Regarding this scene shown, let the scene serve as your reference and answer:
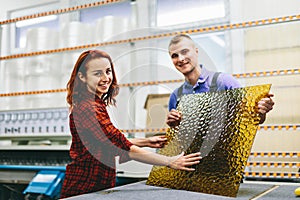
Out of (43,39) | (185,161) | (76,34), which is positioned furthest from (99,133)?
(43,39)

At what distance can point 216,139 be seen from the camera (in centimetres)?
111

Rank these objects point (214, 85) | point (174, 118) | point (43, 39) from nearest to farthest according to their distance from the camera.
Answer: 1. point (174, 118)
2. point (214, 85)
3. point (43, 39)

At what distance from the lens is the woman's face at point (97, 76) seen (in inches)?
54.2

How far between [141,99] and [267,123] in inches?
34.6

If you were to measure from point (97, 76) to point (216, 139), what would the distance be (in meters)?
0.54

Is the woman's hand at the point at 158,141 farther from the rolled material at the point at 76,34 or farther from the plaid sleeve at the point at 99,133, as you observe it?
the rolled material at the point at 76,34

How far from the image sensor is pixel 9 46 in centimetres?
315

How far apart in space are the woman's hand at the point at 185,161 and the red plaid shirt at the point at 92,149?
0.57ft

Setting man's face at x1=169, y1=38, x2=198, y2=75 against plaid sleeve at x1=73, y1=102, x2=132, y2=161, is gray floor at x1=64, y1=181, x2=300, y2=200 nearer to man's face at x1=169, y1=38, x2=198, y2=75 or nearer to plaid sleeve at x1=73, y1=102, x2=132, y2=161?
plaid sleeve at x1=73, y1=102, x2=132, y2=161

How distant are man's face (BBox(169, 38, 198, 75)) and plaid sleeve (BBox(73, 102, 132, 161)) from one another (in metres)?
0.52

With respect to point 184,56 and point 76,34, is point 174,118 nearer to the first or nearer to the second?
point 184,56

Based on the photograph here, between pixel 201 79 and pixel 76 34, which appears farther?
pixel 76 34

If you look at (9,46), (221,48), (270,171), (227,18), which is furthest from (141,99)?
(9,46)

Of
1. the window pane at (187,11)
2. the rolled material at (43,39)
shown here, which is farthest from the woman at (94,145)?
the rolled material at (43,39)
